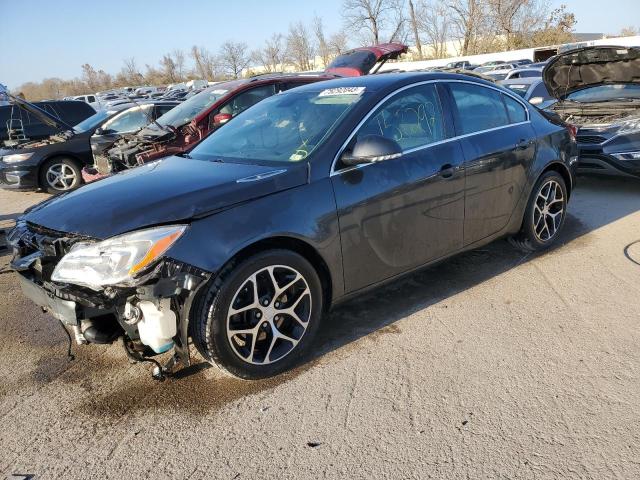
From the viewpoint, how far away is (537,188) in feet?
14.9

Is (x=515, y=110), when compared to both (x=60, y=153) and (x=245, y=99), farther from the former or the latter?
(x=60, y=153)

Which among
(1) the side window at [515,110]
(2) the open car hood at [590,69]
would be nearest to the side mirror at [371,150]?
(1) the side window at [515,110]

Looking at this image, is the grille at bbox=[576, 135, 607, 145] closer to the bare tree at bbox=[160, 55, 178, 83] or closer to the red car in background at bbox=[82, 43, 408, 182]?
the red car in background at bbox=[82, 43, 408, 182]

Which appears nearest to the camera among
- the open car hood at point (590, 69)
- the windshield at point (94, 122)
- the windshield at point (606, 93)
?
the open car hood at point (590, 69)

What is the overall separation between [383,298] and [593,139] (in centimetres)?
454

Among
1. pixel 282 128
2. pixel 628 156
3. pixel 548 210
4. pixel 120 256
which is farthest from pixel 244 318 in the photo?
pixel 628 156

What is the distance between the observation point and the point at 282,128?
3.61 meters

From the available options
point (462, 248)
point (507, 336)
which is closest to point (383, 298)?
point (462, 248)

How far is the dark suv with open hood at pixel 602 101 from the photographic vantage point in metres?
6.46

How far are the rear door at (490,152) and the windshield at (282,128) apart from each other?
98cm

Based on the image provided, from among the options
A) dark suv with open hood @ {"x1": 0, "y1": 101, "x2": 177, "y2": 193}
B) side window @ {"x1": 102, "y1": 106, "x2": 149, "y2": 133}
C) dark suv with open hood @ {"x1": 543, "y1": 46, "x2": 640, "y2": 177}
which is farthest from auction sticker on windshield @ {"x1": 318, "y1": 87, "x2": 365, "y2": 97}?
side window @ {"x1": 102, "y1": 106, "x2": 149, "y2": 133}

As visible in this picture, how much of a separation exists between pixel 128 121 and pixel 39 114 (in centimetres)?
146

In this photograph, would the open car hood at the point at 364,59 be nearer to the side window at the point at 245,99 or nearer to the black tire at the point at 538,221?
the side window at the point at 245,99

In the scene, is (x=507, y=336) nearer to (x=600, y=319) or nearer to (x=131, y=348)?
(x=600, y=319)
